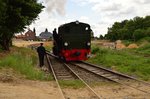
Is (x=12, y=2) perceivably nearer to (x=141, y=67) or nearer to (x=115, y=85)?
(x=141, y=67)

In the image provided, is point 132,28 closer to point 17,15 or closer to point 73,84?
point 17,15

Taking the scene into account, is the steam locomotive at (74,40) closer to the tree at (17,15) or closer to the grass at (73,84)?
the tree at (17,15)

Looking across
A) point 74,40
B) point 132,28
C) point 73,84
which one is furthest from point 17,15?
point 132,28

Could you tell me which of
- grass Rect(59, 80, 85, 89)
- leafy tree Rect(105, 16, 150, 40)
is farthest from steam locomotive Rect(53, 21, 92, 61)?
leafy tree Rect(105, 16, 150, 40)

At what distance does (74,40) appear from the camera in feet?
107

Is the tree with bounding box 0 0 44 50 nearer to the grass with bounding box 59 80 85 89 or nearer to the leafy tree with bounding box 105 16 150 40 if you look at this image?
the grass with bounding box 59 80 85 89

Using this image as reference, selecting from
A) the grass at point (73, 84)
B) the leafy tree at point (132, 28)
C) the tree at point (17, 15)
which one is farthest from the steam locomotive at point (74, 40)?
the leafy tree at point (132, 28)

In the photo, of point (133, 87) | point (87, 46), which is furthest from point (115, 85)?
point (87, 46)

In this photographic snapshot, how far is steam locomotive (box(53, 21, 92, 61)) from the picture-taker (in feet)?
105

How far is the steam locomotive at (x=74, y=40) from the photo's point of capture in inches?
1265

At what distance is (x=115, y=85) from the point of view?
17.0m

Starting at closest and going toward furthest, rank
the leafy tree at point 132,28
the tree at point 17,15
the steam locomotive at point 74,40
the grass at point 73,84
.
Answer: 1. the grass at point 73,84
2. the steam locomotive at point 74,40
3. the tree at point 17,15
4. the leafy tree at point 132,28

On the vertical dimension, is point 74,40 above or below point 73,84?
above

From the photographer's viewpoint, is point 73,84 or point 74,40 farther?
point 74,40
